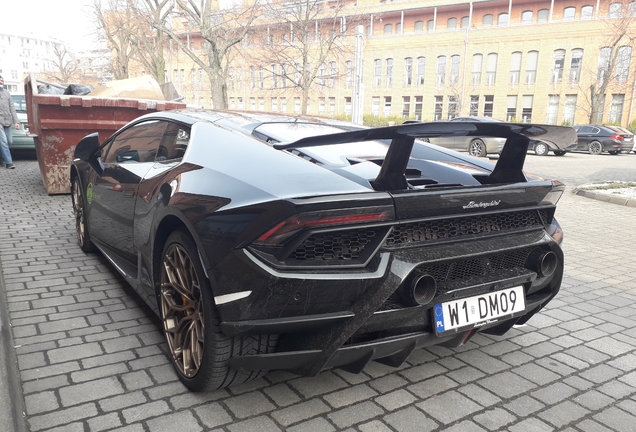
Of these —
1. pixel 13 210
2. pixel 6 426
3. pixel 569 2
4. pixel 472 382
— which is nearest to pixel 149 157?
pixel 6 426

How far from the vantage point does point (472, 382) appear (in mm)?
2830

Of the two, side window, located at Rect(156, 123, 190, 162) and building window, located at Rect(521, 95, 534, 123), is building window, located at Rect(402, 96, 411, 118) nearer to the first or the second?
building window, located at Rect(521, 95, 534, 123)

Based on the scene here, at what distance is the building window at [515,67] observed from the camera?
160ft

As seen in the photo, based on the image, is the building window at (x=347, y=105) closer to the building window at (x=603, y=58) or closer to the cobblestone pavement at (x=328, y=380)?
the building window at (x=603, y=58)

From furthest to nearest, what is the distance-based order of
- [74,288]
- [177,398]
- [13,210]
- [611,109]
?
[611,109], [13,210], [74,288], [177,398]

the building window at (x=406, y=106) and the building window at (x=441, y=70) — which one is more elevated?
the building window at (x=441, y=70)

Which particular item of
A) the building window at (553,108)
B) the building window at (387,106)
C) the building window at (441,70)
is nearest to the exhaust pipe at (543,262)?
the building window at (553,108)

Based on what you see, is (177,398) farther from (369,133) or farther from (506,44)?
(506,44)

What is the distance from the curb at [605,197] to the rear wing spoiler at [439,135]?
7670 millimetres

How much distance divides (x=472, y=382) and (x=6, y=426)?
2.21 m

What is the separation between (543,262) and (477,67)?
169ft

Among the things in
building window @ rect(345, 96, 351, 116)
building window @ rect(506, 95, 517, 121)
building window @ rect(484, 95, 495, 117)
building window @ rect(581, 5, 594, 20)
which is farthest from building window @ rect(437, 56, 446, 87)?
building window @ rect(581, 5, 594, 20)

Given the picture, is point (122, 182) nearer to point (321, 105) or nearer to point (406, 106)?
point (406, 106)

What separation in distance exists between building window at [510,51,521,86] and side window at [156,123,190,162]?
2009 inches
